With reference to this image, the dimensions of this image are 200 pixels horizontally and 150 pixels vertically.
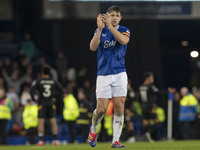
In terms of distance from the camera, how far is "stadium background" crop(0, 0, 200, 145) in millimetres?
21344

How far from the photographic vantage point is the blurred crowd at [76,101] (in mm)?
20078

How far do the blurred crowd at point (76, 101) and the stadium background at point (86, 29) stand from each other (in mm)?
539

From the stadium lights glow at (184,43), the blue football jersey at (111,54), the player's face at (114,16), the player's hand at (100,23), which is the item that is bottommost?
the blue football jersey at (111,54)

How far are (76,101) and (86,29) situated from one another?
256 cm

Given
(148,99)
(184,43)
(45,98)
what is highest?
(184,43)

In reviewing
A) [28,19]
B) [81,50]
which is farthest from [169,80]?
[28,19]

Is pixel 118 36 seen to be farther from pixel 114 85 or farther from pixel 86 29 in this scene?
pixel 86 29

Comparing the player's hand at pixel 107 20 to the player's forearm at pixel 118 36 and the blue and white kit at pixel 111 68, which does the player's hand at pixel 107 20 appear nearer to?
the player's forearm at pixel 118 36

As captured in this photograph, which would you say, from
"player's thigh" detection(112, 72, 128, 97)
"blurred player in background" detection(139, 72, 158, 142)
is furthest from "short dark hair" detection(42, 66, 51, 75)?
"player's thigh" detection(112, 72, 128, 97)

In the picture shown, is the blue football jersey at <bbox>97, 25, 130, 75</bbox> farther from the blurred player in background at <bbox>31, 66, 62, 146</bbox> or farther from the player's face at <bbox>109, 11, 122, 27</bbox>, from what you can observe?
the blurred player in background at <bbox>31, 66, 62, 146</bbox>

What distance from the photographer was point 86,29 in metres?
22.0

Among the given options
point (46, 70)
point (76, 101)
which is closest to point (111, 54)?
point (46, 70)

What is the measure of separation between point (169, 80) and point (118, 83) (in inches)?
631

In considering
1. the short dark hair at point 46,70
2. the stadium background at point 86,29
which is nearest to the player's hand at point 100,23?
the short dark hair at point 46,70
